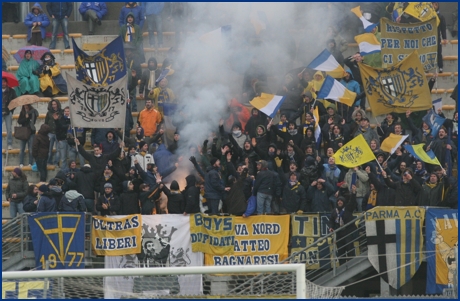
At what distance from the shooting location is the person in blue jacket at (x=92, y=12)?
92.6ft

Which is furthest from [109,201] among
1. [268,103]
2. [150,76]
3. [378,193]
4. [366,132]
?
[366,132]

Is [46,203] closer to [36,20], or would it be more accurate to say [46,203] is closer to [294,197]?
[294,197]

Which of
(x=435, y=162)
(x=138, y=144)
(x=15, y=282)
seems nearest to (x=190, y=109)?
(x=138, y=144)

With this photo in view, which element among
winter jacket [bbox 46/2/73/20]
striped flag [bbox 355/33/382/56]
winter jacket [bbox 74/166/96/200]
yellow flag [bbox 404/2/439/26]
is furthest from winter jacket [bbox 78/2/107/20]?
winter jacket [bbox 74/166/96/200]

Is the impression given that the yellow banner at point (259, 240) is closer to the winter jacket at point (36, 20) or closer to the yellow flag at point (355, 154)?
the yellow flag at point (355, 154)

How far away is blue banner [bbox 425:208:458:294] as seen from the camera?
2106 centimetres

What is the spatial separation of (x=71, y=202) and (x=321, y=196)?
4.10 m

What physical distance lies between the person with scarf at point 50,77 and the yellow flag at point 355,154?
663cm

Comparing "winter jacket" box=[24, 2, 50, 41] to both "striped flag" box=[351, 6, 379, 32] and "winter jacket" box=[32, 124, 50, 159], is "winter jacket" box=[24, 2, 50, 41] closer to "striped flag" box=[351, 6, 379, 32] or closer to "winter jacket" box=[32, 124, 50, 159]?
"winter jacket" box=[32, 124, 50, 159]

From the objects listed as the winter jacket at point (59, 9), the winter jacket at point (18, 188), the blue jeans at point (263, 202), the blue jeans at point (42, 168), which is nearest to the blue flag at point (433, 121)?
the blue jeans at point (263, 202)

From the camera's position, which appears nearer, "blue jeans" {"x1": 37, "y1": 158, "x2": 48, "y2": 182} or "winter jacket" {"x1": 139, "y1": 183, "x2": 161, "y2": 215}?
"winter jacket" {"x1": 139, "y1": 183, "x2": 161, "y2": 215}

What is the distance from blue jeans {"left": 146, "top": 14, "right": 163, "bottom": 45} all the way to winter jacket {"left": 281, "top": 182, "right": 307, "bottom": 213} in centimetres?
624

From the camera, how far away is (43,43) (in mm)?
27828

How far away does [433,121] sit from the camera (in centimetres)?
2359
